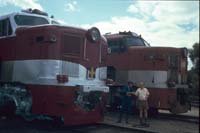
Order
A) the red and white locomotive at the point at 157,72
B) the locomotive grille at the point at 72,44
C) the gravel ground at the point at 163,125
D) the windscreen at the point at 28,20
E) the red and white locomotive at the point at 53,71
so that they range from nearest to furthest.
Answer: the red and white locomotive at the point at 53,71 < the locomotive grille at the point at 72,44 < the gravel ground at the point at 163,125 < the windscreen at the point at 28,20 < the red and white locomotive at the point at 157,72

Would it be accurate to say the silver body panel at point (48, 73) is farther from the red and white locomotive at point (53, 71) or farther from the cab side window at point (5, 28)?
the cab side window at point (5, 28)

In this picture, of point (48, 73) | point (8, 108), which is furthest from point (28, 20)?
point (8, 108)

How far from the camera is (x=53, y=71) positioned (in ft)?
32.8

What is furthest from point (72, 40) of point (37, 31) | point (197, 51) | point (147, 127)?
point (197, 51)

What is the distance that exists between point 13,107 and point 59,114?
164cm

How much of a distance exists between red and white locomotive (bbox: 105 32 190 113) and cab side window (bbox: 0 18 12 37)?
4.49m

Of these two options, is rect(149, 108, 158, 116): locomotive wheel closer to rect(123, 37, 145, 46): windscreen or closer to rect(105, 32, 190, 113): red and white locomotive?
rect(105, 32, 190, 113): red and white locomotive

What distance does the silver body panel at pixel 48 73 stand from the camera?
32.9 ft

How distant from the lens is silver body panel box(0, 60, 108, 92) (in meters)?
10.0

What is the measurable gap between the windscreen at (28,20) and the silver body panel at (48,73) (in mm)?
1352

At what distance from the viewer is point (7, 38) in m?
11.4

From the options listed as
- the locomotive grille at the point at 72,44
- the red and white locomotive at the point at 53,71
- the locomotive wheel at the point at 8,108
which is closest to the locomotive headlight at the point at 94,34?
the red and white locomotive at the point at 53,71

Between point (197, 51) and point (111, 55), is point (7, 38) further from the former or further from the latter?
point (197, 51)

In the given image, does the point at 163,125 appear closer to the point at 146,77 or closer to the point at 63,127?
the point at 146,77
